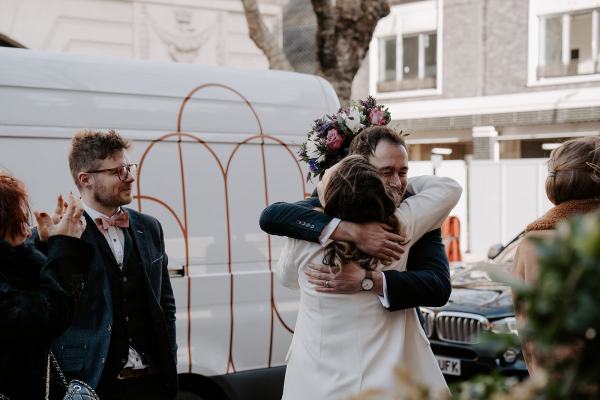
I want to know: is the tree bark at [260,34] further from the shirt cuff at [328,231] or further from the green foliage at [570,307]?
the green foliage at [570,307]

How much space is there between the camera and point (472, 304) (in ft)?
19.5

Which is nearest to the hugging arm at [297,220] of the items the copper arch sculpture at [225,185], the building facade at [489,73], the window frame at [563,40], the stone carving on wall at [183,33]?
the copper arch sculpture at [225,185]

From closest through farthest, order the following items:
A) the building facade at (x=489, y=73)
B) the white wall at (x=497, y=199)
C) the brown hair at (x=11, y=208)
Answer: the brown hair at (x=11, y=208) < the white wall at (x=497, y=199) < the building facade at (x=489, y=73)

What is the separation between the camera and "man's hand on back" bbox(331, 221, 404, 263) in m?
2.23

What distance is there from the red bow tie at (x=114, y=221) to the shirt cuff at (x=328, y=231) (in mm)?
1101

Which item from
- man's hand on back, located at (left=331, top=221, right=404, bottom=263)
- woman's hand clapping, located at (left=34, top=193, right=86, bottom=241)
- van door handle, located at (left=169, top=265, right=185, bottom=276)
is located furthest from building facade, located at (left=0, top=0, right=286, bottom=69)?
man's hand on back, located at (left=331, top=221, right=404, bottom=263)

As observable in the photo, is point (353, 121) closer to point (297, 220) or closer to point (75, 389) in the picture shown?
point (297, 220)

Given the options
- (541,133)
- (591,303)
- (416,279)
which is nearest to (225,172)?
(416,279)

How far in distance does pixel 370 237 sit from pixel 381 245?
5cm

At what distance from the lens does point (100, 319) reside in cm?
283

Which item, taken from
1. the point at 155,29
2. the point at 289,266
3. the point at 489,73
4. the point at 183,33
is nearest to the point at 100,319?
the point at 289,266

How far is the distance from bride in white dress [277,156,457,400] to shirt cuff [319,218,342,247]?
2 cm

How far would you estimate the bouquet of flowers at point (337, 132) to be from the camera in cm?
336

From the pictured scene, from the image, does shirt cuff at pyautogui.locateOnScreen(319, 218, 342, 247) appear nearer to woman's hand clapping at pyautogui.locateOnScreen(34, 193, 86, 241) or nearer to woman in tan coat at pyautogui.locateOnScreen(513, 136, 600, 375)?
woman in tan coat at pyautogui.locateOnScreen(513, 136, 600, 375)
